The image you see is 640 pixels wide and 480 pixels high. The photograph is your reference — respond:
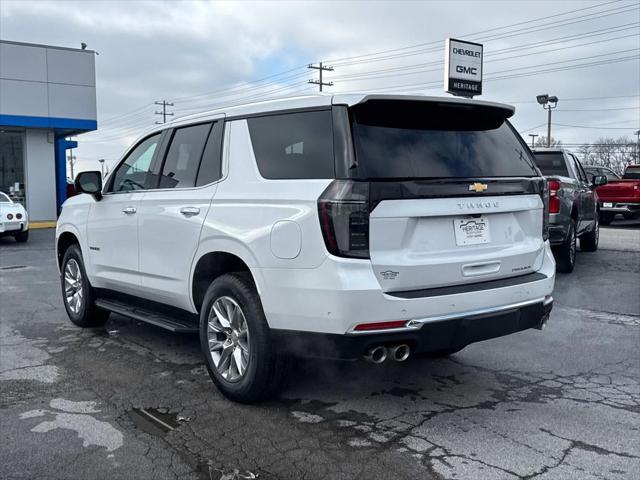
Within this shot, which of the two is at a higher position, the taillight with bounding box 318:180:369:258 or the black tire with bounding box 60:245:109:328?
the taillight with bounding box 318:180:369:258

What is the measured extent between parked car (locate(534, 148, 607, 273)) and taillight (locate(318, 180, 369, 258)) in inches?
237

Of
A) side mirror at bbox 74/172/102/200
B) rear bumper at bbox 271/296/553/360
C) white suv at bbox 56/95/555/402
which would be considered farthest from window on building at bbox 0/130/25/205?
rear bumper at bbox 271/296/553/360

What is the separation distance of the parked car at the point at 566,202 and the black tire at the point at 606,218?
26.1ft

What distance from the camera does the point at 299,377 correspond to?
4777mm

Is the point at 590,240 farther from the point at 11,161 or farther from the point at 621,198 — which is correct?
the point at 11,161

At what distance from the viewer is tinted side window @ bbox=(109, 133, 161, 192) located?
545 centimetres

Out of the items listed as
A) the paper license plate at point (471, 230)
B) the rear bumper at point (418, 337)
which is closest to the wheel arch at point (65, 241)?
the rear bumper at point (418, 337)

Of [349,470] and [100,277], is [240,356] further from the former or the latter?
[100,277]

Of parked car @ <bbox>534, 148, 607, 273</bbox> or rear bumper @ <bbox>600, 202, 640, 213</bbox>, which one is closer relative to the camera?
parked car @ <bbox>534, 148, 607, 273</bbox>

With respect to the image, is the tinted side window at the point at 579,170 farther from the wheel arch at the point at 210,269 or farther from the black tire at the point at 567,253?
the wheel arch at the point at 210,269

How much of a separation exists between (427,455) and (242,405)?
4.26ft

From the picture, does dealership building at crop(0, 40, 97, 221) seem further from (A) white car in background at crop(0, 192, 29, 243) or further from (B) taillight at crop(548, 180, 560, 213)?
(B) taillight at crop(548, 180, 560, 213)

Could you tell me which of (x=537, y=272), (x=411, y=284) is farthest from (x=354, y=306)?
(x=537, y=272)

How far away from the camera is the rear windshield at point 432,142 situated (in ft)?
12.4
